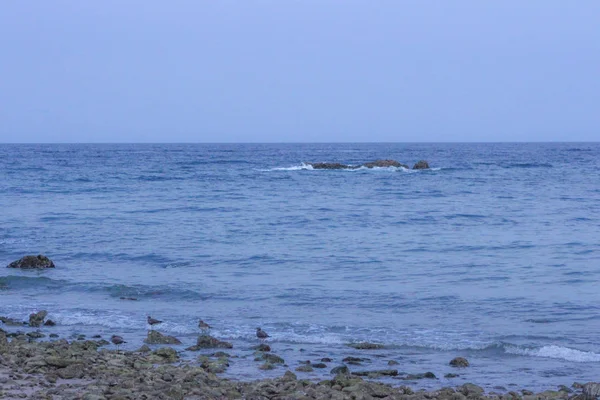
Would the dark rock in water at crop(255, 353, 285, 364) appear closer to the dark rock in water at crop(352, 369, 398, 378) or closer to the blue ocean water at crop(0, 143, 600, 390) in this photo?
the blue ocean water at crop(0, 143, 600, 390)

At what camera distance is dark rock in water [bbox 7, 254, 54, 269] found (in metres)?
19.5

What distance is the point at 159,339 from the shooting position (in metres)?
12.5

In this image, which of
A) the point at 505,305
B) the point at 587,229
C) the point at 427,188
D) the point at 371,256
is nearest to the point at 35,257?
the point at 371,256

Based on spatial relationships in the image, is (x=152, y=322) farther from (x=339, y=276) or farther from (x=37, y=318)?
(x=339, y=276)

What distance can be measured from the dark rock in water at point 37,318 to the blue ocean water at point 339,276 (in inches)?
14.5

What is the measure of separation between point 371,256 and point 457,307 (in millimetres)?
5654

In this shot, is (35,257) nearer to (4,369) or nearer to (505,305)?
(4,369)

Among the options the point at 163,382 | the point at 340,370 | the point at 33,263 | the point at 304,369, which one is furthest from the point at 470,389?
Result: the point at 33,263

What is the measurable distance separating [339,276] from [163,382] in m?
8.51

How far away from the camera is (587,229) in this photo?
24.6m

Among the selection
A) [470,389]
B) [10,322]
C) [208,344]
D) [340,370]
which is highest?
[470,389]

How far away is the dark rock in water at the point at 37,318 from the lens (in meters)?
13.7

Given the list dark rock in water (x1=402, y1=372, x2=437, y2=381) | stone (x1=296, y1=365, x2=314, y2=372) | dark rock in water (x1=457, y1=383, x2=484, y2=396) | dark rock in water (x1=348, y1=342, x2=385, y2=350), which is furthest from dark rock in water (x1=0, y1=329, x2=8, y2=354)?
dark rock in water (x1=457, y1=383, x2=484, y2=396)

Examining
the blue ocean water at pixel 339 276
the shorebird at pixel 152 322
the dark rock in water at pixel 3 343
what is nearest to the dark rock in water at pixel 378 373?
the blue ocean water at pixel 339 276
